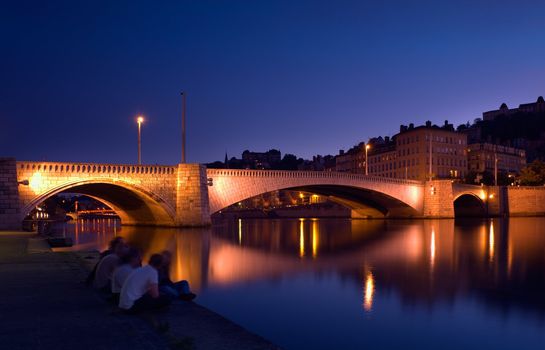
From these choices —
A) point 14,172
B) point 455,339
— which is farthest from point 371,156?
point 455,339

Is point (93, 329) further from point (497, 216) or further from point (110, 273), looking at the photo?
point (497, 216)

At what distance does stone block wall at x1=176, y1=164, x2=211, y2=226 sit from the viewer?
39.5 m

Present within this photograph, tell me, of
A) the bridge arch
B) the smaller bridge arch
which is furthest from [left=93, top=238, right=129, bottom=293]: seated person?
the smaller bridge arch

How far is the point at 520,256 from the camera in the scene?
21625 mm

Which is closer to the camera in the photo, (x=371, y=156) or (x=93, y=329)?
(x=93, y=329)

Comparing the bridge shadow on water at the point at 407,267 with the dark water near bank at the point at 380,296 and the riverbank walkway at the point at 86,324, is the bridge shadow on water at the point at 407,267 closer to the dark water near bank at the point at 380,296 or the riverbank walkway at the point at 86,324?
the dark water near bank at the point at 380,296

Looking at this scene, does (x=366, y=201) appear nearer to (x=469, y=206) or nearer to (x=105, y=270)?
(x=469, y=206)

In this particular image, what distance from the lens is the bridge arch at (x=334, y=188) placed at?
141 ft

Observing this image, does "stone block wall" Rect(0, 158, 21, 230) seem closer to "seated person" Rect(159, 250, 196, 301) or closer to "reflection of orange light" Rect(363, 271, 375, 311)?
"reflection of orange light" Rect(363, 271, 375, 311)

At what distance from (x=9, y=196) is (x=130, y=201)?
13.5 metres

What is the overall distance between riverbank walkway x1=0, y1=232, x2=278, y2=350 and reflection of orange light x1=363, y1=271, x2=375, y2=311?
4364 mm

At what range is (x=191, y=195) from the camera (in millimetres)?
39625

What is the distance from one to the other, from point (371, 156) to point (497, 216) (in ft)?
124

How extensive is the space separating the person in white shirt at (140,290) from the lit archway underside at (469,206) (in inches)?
2609
